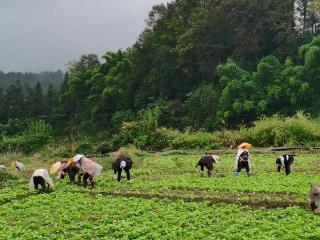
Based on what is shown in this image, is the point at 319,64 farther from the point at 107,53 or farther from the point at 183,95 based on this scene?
the point at 107,53

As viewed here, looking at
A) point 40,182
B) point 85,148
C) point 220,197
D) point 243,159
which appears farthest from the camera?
point 85,148

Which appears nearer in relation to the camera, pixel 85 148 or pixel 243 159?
pixel 243 159

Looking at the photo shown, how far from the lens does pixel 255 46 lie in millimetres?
63812

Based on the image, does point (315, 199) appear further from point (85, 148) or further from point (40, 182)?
point (85, 148)

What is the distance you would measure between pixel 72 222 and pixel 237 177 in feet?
37.0

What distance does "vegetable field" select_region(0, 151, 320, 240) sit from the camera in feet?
53.7

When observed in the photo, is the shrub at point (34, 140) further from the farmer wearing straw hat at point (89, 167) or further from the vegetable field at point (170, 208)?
the farmer wearing straw hat at point (89, 167)

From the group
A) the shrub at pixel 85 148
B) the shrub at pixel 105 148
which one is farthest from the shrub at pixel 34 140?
the shrub at pixel 105 148

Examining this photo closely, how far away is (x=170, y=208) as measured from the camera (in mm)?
19891

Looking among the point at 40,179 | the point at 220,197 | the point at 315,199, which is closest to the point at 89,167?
the point at 40,179

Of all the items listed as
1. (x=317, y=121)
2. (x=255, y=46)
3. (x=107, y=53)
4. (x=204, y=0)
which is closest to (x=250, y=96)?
(x=255, y=46)

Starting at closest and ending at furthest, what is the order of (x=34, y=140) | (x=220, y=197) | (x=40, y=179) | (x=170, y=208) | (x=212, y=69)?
(x=170, y=208) → (x=220, y=197) → (x=40, y=179) → (x=34, y=140) → (x=212, y=69)

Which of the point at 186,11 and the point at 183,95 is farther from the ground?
the point at 186,11

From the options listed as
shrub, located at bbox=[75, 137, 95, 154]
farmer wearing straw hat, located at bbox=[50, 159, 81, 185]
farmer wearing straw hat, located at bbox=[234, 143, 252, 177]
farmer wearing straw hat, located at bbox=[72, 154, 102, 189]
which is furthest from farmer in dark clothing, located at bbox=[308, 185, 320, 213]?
shrub, located at bbox=[75, 137, 95, 154]
